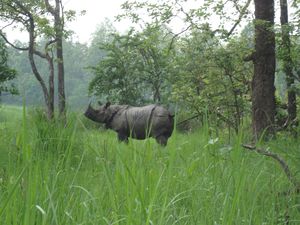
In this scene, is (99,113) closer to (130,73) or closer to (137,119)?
(137,119)

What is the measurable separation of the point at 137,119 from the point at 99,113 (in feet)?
2.72

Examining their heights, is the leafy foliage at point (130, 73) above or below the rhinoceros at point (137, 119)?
above

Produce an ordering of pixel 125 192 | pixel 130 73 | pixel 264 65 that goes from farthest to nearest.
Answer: pixel 130 73 → pixel 264 65 → pixel 125 192

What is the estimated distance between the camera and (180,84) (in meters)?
12.5

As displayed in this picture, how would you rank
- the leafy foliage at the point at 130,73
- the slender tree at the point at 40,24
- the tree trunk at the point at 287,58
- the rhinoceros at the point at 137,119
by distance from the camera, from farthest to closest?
the leafy foliage at the point at 130,73
the slender tree at the point at 40,24
the rhinoceros at the point at 137,119
the tree trunk at the point at 287,58

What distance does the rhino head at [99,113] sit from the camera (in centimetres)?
886

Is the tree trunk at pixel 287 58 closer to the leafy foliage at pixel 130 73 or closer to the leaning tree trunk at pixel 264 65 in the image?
the leaning tree trunk at pixel 264 65

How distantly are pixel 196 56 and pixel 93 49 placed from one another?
6591cm

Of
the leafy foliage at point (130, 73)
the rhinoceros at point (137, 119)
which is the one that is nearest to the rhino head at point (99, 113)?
the rhinoceros at point (137, 119)

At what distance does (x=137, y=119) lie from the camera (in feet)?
28.2

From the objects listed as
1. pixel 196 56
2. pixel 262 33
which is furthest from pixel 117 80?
pixel 262 33

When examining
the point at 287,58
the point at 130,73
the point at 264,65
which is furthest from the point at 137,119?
the point at 130,73

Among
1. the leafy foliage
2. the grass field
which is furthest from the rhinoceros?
the leafy foliage

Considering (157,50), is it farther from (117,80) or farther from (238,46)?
(238,46)
